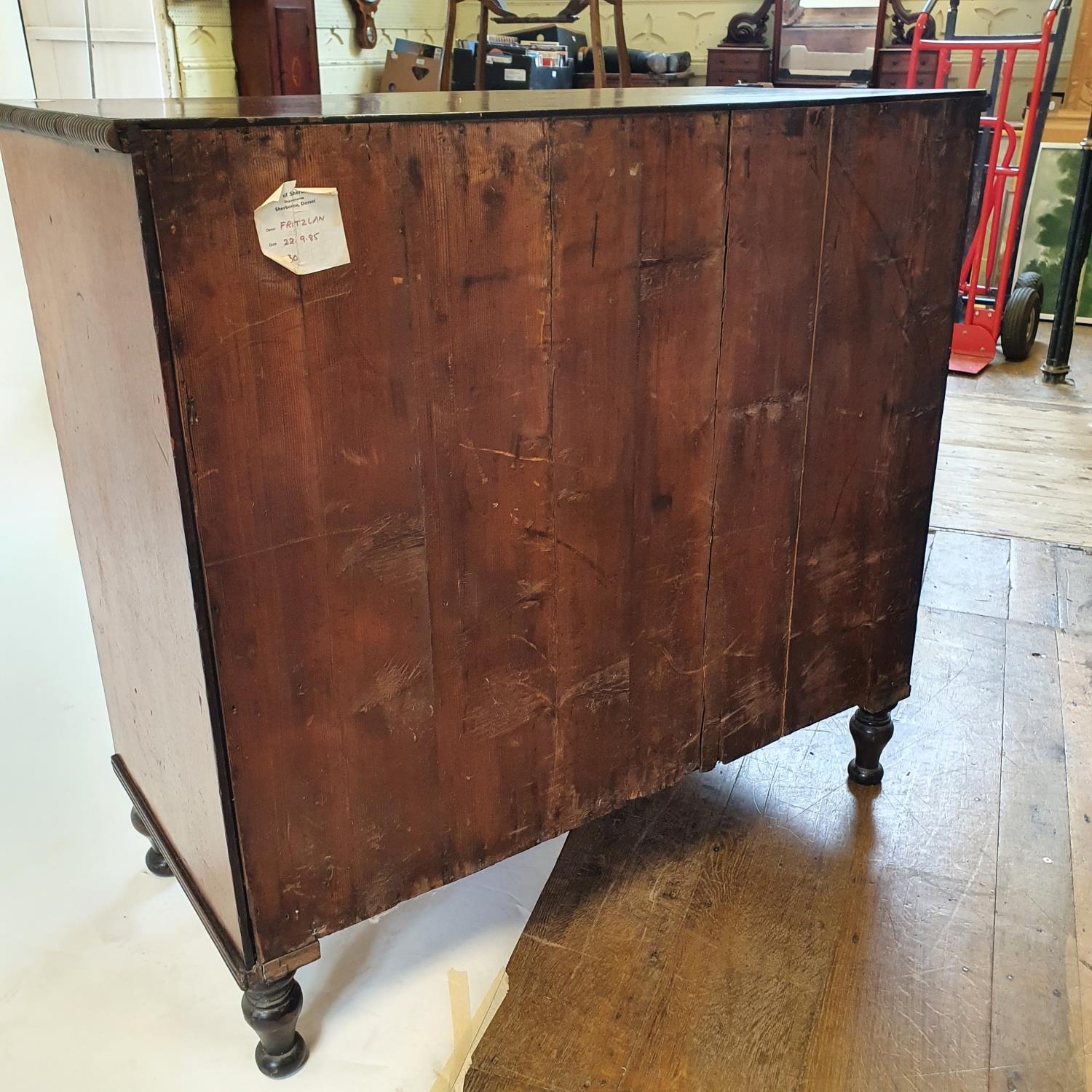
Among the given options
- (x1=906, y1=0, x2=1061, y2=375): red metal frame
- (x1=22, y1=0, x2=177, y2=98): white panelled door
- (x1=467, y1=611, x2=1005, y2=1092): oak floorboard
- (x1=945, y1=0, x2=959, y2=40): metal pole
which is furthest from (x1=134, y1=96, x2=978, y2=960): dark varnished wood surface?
(x1=945, y1=0, x2=959, y2=40): metal pole

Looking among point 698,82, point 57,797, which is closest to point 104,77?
point 57,797

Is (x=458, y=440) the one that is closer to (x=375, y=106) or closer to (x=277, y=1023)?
(x=375, y=106)

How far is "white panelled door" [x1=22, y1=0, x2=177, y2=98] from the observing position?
9.46ft

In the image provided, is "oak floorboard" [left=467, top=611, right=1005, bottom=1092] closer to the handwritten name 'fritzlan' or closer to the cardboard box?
the handwritten name 'fritzlan'

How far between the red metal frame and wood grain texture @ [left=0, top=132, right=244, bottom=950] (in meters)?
3.18

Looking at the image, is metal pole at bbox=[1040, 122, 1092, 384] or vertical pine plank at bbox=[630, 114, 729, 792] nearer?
vertical pine plank at bbox=[630, 114, 729, 792]

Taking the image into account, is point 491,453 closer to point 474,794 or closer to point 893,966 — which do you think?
point 474,794

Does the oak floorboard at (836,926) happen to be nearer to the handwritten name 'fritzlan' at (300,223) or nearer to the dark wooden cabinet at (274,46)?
the handwritten name 'fritzlan' at (300,223)

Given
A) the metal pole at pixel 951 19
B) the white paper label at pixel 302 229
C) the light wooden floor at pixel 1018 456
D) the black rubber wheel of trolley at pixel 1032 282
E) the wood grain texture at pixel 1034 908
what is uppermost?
the metal pole at pixel 951 19

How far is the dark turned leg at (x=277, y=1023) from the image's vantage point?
46.8 inches

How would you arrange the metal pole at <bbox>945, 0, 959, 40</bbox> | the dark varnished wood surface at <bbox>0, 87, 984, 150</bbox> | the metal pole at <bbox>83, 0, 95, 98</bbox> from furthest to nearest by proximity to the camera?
the metal pole at <bbox>945, 0, 959, 40</bbox>
the metal pole at <bbox>83, 0, 95, 98</bbox>
the dark varnished wood surface at <bbox>0, 87, 984, 150</bbox>

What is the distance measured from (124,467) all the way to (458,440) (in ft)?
1.09

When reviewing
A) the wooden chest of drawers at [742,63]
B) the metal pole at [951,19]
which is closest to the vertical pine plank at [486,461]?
the metal pole at [951,19]

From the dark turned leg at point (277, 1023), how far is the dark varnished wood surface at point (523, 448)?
0.08 meters
